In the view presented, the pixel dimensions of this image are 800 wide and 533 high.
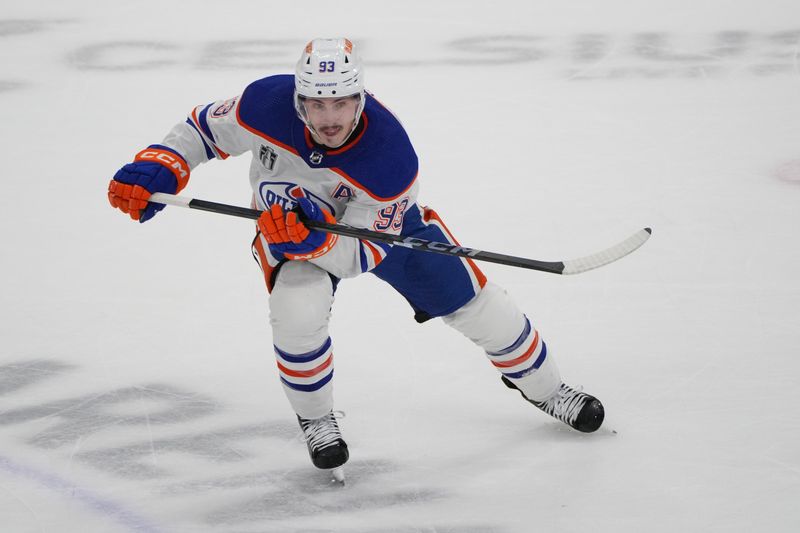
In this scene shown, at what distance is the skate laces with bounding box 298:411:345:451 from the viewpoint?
9.12 ft

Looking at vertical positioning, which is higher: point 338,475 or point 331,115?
point 331,115

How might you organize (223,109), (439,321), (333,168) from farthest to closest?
(439,321), (223,109), (333,168)

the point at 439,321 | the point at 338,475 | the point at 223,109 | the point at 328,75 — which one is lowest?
the point at 338,475

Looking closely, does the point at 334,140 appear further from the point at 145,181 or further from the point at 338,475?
the point at 338,475

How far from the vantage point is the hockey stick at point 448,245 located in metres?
2.60

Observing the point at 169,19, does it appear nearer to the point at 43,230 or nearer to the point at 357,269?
the point at 43,230

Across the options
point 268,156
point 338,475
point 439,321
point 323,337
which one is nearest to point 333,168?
point 268,156

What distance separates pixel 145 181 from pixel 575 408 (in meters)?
1.30

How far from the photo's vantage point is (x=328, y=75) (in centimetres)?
253

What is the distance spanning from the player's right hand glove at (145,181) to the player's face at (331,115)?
463 mm

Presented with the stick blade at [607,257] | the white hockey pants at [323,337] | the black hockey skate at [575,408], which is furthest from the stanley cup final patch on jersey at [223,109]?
the black hockey skate at [575,408]

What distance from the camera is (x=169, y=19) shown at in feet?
19.7

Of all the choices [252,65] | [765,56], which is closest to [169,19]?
[252,65]

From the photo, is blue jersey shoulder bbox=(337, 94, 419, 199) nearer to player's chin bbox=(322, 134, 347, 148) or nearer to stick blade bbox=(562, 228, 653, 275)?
player's chin bbox=(322, 134, 347, 148)
